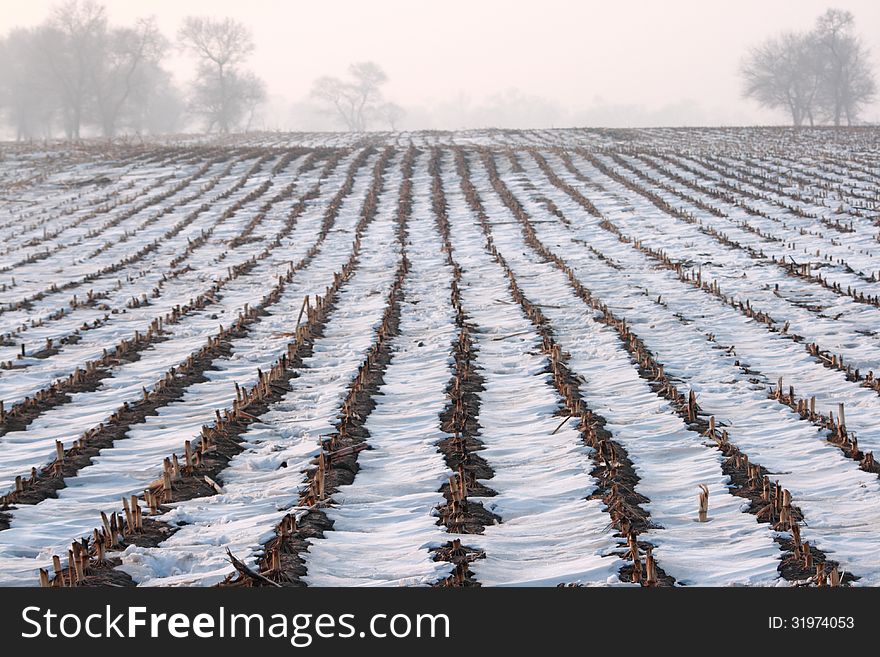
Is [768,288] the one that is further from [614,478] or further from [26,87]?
[26,87]

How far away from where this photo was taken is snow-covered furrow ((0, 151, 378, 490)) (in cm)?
827

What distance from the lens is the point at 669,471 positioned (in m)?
7.45

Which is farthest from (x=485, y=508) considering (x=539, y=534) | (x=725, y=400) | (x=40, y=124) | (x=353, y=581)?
(x=40, y=124)

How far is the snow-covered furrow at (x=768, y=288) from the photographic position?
11.5 m

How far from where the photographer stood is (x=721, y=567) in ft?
18.6

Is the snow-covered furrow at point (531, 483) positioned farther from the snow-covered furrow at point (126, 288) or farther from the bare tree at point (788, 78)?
the bare tree at point (788, 78)

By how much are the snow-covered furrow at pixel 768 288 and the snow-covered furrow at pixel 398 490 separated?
4.53m

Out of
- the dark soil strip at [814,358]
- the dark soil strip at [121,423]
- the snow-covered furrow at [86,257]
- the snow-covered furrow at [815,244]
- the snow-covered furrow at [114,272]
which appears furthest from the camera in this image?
the snow-covered furrow at [86,257]

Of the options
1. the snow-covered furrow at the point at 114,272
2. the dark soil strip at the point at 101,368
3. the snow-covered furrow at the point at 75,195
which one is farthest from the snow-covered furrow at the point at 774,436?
the snow-covered furrow at the point at 75,195

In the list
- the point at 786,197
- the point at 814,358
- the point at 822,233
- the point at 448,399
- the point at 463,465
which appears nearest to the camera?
the point at 463,465

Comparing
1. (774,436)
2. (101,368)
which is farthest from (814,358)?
(101,368)

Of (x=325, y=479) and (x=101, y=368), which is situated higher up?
(x=101, y=368)

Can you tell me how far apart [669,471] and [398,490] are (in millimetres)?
2125

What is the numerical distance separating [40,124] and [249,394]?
3687 inches
